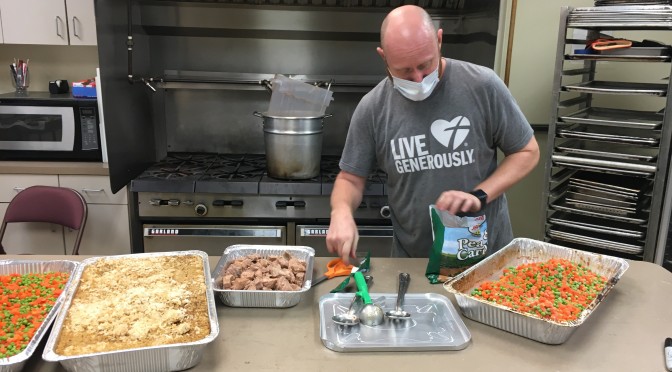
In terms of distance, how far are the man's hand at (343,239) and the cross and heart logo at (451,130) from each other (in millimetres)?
428

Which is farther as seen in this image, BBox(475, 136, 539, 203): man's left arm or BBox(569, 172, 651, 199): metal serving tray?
BBox(569, 172, 651, 199): metal serving tray

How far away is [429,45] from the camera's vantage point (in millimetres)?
1484

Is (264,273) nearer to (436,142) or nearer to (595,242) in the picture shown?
(436,142)

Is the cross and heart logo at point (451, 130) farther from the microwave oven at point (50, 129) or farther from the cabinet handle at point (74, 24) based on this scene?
the cabinet handle at point (74, 24)

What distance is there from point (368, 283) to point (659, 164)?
5.02 feet

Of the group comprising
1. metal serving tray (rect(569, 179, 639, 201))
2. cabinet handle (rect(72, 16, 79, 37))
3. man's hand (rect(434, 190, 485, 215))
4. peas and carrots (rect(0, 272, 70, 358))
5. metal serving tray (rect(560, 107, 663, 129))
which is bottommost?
peas and carrots (rect(0, 272, 70, 358))

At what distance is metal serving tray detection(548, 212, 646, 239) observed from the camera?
7.84 ft

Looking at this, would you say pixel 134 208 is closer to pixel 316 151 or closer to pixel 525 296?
pixel 316 151

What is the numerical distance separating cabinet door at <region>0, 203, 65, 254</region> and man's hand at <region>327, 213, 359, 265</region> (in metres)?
2.01

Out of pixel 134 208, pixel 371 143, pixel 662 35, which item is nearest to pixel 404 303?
pixel 371 143

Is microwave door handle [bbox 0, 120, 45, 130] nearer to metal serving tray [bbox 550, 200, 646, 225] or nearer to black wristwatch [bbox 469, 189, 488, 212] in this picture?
black wristwatch [bbox 469, 189, 488, 212]

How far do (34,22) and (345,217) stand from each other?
2419 mm

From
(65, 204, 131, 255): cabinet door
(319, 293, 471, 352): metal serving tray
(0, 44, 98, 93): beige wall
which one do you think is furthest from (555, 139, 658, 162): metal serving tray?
(0, 44, 98, 93): beige wall

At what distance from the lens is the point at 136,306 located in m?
1.25
